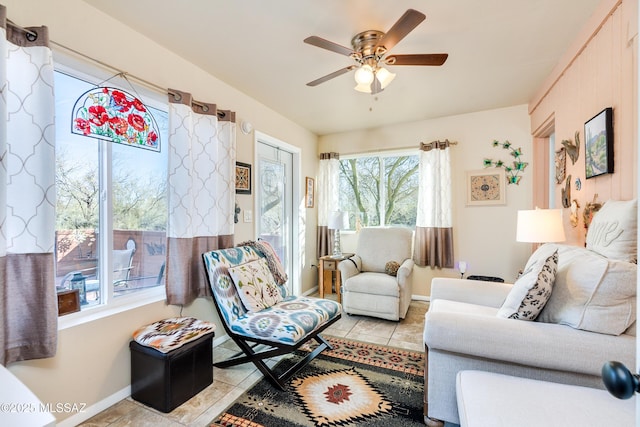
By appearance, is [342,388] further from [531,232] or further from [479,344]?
[531,232]

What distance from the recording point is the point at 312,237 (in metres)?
4.41

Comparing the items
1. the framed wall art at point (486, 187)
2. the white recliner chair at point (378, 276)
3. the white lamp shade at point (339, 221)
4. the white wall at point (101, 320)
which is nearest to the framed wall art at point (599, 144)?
the framed wall art at point (486, 187)

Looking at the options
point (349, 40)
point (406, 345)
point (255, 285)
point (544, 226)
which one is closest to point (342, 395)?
point (406, 345)

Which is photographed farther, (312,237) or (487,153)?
(312,237)

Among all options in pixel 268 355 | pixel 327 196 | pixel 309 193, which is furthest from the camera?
pixel 327 196

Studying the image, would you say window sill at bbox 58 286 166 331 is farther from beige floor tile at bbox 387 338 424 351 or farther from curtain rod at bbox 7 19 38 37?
beige floor tile at bbox 387 338 424 351

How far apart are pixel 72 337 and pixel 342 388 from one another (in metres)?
1.67

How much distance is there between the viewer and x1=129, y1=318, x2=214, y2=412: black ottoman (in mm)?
1701

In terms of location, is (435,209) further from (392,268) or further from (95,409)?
(95,409)

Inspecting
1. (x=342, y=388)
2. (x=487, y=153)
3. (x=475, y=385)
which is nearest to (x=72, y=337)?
(x=342, y=388)

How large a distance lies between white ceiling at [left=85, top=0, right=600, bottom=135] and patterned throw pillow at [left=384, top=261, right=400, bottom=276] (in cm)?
189

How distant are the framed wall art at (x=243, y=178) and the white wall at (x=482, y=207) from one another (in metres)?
2.27

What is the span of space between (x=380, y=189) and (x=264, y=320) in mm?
2849

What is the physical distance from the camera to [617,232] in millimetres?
1432
